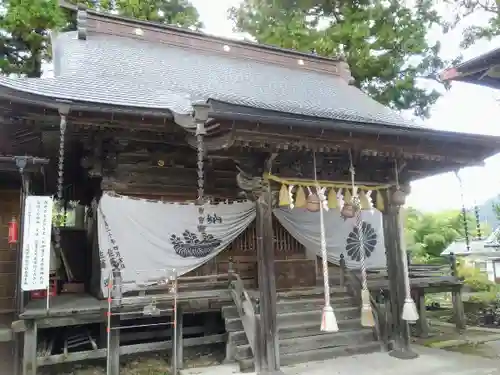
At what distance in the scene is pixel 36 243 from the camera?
6059mm

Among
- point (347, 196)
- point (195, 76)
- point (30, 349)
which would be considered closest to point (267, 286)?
point (347, 196)

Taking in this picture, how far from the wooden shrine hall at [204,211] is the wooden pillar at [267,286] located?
0.02 m

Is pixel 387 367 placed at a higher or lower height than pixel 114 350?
lower

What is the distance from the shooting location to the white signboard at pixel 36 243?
5.96m

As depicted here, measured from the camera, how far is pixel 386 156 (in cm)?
672

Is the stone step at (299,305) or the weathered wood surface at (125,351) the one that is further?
the stone step at (299,305)

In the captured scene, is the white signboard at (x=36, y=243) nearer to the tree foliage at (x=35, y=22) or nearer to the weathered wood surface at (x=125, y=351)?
the weathered wood surface at (x=125, y=351)

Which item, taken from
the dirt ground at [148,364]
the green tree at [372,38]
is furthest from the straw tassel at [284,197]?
the green tree at [372,38]

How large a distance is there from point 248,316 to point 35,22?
39.9 ft

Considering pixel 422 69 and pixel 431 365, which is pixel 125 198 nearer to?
pixel 431 365

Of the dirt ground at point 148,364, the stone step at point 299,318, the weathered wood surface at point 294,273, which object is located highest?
the weathered wood surface at point 294,273

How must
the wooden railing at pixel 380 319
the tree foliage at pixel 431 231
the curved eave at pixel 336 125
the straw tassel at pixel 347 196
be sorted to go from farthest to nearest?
the tree foliage at pixel 431 231 → the wooden railing at pixel 380 319 → the straw tassel at pixel 347 196 → the curved eave at pixel 336 125

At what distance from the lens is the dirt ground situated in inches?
269

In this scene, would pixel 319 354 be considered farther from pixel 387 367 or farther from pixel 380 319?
pixel 380 319
